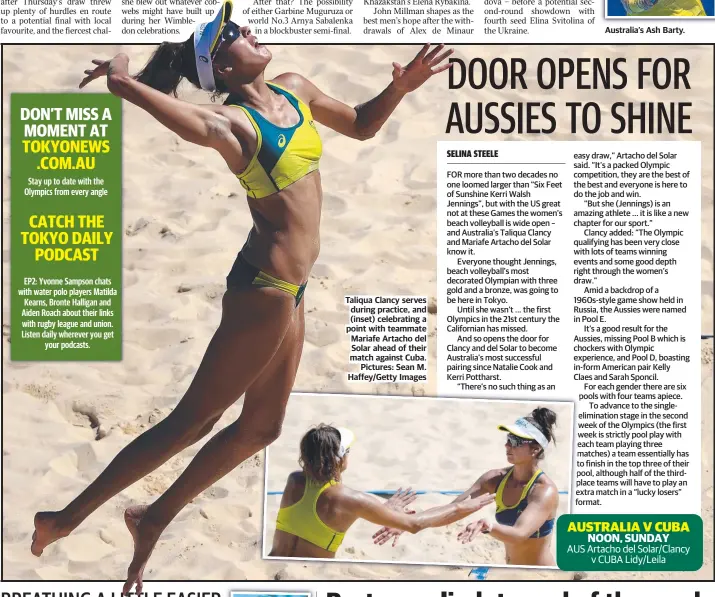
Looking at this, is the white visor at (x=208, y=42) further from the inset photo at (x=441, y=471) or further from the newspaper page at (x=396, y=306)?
the inset photo at (x=441, y=471)

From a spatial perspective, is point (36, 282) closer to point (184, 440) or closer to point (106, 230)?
point (106, 230)

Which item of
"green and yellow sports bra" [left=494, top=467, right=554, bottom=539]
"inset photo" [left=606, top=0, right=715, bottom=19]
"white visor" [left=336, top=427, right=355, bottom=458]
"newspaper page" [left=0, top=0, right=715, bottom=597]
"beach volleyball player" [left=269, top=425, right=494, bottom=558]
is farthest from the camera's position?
"inset photo" [left=606, top=0, right=715, bottom=19]

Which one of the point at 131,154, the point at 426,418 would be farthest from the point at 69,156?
the point at 426,418

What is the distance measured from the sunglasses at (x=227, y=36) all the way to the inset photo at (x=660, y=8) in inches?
90.5

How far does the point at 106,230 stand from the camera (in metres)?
7.62

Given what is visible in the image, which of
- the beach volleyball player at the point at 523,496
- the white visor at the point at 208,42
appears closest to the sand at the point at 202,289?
the beach volleyball player at the point at 523,496

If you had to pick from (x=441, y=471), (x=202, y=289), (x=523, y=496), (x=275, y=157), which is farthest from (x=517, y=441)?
(x=275, y=157)

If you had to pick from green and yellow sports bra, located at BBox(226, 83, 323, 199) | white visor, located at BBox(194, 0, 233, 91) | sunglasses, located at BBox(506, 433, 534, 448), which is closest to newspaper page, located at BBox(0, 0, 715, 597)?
sunglasses, located at BBox(506, 433, 534, 448)

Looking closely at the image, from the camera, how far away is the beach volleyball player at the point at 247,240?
21.7ft

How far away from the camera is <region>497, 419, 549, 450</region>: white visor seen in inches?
290

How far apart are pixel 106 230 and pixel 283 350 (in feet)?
4.49

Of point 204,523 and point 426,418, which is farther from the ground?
point 426,418

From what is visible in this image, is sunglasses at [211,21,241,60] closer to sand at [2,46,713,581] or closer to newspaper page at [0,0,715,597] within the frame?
newspaper page at [0,0,715,597]

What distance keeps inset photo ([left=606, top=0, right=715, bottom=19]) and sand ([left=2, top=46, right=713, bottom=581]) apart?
191mm
